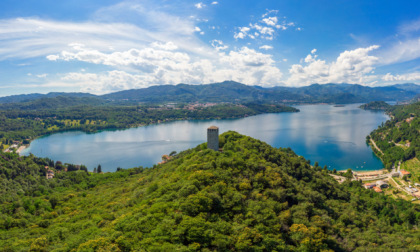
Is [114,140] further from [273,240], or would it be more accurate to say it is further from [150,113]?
[273,240]

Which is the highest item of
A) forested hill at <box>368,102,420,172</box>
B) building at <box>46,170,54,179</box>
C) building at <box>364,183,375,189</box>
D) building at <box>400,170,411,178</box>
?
forested hill at <box>368,102,420,172</box>

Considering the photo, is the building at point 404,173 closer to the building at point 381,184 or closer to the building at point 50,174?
the building at point 381,184

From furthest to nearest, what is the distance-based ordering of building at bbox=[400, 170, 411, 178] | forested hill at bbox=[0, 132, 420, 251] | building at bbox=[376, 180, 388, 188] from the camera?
building at bbox=[400, 170, 411, 178] → building at bbox=[376, 180, 388, 188] → forested hill at bbox=[0, 132, 420, 251]

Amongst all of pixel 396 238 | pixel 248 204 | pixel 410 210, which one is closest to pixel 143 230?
pixel 248 204

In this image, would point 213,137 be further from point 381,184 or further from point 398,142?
point 398,142

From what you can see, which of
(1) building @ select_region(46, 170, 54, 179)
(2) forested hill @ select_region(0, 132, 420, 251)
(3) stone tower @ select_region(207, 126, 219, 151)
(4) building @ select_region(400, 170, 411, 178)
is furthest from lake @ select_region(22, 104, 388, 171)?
(3) stone tower @ select_region(207, 126, 219, 151)

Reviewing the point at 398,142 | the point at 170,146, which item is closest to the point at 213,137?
the point at 170,146

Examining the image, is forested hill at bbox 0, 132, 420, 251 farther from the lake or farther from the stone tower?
the lake
